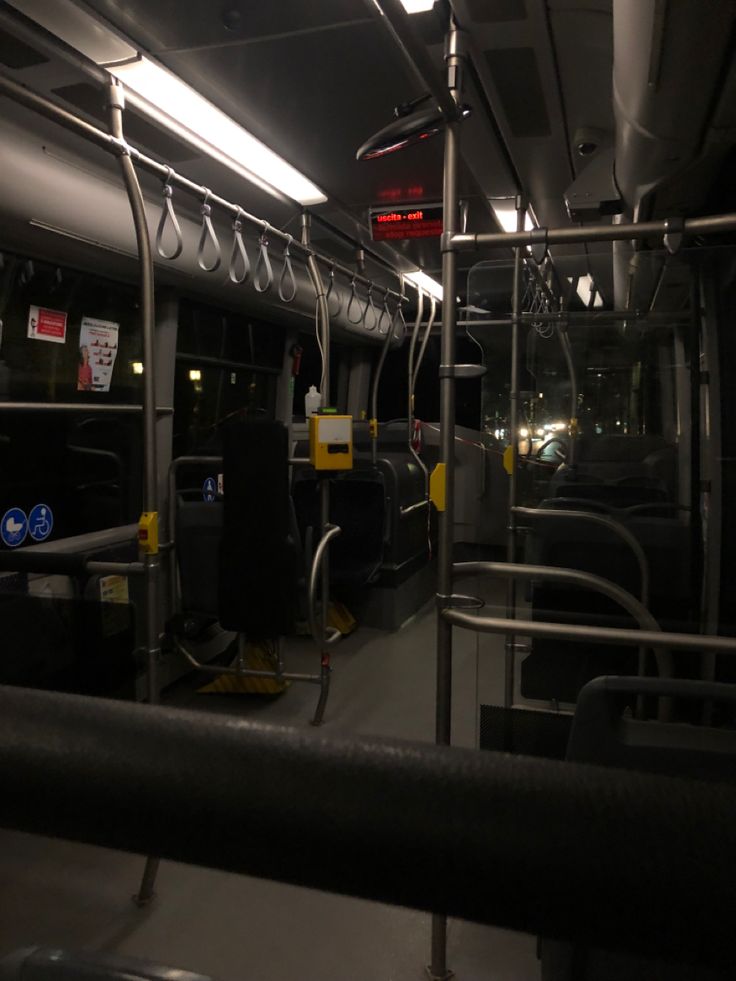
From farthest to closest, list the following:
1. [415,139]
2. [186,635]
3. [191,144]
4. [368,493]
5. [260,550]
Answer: [368,493] → [186,635] → [260,550] → [191,144] → [415,139]

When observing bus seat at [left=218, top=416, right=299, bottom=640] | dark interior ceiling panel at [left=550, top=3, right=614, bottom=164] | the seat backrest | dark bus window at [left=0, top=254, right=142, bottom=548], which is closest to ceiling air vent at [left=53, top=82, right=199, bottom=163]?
dark bus window at [left=0, top=254, right=142, bottom=548]

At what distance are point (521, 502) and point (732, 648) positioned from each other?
1.94 m

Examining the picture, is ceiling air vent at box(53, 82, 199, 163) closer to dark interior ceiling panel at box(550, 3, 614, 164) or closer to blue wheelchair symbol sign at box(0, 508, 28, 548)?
dark interior ceiling panel at box(550, 3, 614, 164)

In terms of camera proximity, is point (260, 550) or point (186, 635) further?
point (186, 635)

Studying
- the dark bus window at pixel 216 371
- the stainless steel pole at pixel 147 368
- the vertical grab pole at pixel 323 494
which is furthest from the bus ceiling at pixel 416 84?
the dark bus window at pixel 216 371

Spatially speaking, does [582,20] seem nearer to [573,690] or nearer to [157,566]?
[157,566]

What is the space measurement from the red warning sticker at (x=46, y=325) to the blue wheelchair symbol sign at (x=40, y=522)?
0.72 meters

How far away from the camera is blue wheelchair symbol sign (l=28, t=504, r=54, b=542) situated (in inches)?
118

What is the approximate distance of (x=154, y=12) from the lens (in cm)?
193

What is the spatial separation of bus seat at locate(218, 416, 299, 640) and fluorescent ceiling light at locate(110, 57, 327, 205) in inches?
44.1

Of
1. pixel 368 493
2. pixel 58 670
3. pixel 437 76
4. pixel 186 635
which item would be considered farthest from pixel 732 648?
pixel 368 493

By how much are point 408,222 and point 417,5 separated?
1.37 metres

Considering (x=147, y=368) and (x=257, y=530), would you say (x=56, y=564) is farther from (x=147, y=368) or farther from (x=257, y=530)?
(x=257, y=530)

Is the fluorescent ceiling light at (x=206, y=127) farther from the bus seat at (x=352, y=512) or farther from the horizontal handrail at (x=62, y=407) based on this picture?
the bus seat at (x=352, y=512)
